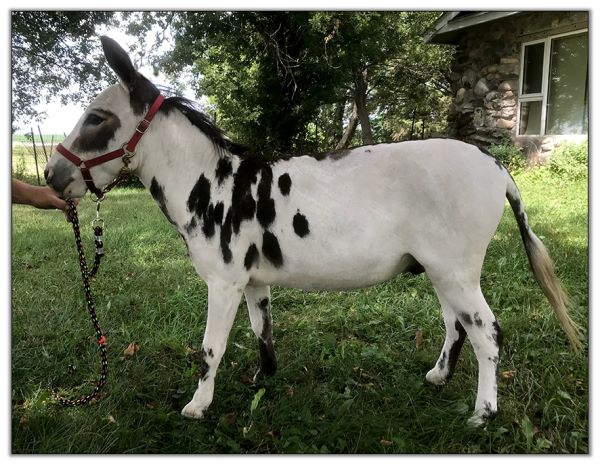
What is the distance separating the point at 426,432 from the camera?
2.13 m

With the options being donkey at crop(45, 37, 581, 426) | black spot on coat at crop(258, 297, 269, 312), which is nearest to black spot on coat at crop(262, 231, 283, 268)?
donkey at crop(45, 37, 581, 426)

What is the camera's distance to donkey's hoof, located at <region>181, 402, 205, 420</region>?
7.47 feet

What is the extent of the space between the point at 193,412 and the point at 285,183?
1.37 metres

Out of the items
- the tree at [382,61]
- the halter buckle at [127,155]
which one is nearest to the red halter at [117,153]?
the halter buckle at [127,155]

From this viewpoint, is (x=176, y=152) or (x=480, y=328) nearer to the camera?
(x=480, y=328)

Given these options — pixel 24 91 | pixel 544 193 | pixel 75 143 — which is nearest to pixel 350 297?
pixel 75 143

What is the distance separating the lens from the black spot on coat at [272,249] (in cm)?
218

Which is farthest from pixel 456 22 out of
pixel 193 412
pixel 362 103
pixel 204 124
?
pixel 193 412

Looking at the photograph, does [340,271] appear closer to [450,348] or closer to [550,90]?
[450,348]

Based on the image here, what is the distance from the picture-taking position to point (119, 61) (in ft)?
6.76

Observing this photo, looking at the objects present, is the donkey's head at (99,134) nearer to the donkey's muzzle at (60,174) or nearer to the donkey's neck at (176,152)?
the donkey's muzzle at (60,174)

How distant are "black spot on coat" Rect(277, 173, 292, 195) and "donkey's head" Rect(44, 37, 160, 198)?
81 cm

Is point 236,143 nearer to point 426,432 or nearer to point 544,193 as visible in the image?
point 426,432

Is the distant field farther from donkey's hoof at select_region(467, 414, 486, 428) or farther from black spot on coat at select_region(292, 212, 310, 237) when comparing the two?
donkey's hoof at select_region(467, 414, 486, 428)
